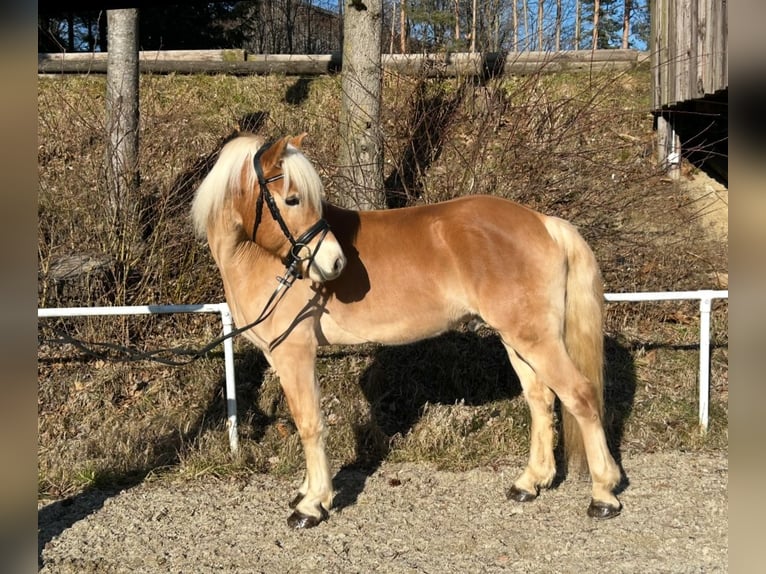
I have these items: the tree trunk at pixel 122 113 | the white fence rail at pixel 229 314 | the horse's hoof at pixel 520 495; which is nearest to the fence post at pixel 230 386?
the white fence rail at pixel 229 314

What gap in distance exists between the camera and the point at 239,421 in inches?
207

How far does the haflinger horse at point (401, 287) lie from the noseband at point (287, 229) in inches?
0.4

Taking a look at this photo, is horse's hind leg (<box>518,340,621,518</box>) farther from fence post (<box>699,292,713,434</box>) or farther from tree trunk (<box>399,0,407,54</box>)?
tree trunk (<box>399,0,407,54</box>)

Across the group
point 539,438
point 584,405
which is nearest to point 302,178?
point 584,405

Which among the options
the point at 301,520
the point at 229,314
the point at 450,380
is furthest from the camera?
the point at 450,380

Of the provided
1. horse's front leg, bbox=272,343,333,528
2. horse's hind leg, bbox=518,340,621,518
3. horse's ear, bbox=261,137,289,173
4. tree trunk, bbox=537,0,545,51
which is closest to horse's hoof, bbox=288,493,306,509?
horse's front leg, bbox=272,343,333,528

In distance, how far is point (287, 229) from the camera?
3.57 m

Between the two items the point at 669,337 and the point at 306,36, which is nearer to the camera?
the point at 669,337

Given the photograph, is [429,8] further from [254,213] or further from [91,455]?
[91,455]

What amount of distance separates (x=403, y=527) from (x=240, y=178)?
2.22 metres

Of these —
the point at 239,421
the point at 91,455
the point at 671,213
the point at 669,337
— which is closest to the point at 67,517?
the point at 91,455

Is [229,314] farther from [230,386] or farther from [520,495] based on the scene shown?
[520,495]
